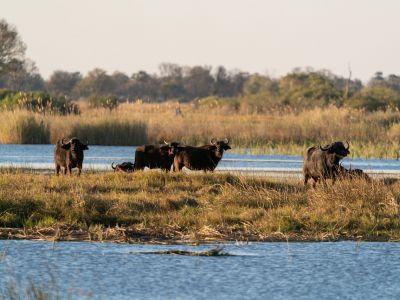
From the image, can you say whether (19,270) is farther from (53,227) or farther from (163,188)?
(163,188)

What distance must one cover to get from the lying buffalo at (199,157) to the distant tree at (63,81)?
8877cm

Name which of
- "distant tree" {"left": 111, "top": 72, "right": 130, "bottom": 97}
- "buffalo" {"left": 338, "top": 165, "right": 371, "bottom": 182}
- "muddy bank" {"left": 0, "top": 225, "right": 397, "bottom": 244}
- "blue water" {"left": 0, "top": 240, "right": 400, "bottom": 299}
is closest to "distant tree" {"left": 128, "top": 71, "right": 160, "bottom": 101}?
"distant tree" {"left": 111, "top": 72, "right": 130, "bottom": 97}

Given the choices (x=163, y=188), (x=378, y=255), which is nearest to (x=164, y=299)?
(x=378, y=255)

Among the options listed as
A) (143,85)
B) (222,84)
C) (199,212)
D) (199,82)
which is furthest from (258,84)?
(199,212)

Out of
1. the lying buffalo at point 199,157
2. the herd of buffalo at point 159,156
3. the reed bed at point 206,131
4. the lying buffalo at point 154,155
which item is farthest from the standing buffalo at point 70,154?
the reed bed at point 206,131

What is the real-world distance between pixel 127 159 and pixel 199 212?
14351 mm

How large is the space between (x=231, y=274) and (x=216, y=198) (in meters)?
5.05

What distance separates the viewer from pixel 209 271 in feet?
45.4

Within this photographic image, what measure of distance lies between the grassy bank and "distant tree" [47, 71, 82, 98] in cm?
9496

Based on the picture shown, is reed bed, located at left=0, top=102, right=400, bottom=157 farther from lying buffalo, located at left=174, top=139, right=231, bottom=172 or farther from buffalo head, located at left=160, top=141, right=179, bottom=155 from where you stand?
buffalo head, located at left=160, top=141, right=179, bottom=155

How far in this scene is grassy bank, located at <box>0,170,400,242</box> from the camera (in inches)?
643

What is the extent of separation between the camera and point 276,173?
26.7 metres

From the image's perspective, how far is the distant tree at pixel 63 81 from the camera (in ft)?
374

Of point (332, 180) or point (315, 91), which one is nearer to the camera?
point (332, 180)
